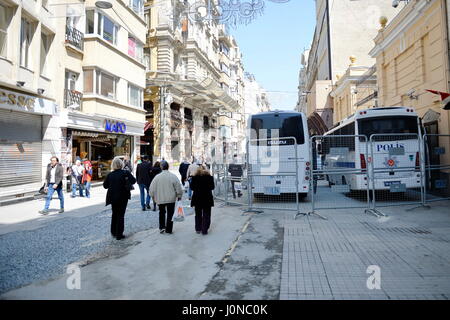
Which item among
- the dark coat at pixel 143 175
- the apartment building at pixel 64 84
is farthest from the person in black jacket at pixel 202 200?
the apartment building at pixel 64 84

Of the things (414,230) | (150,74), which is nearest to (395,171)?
(414,230)

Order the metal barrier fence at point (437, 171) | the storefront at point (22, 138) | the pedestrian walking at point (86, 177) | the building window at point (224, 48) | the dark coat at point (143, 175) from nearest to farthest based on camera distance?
the metal barrier fence at point (437, 171), the dark coat at point (143, 175), the storefront at point (22, 138), the pedestrian walking at point (86, 177), the building window at point (224, 48)

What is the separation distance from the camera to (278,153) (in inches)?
401

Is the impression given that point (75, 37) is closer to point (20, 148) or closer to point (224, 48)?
point (20, 148)

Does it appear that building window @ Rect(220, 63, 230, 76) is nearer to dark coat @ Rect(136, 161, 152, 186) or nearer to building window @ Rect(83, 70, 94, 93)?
building window @ Rect(83, 70, 94, 93)

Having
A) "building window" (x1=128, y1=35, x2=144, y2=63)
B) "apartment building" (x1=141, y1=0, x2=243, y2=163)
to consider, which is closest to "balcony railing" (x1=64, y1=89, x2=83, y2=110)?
"building window" (x1=128, y1=35, x2=144, y2=63)

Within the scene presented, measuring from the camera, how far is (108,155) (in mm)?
18703

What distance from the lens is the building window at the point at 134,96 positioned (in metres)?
19.9

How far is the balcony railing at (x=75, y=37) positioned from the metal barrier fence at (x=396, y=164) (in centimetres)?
1466

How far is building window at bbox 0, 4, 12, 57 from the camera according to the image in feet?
36.0

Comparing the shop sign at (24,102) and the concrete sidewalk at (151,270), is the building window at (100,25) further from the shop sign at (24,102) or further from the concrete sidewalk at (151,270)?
the concrete sidewalk at (151,270)

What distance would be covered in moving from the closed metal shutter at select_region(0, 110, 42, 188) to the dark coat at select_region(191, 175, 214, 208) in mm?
9057
